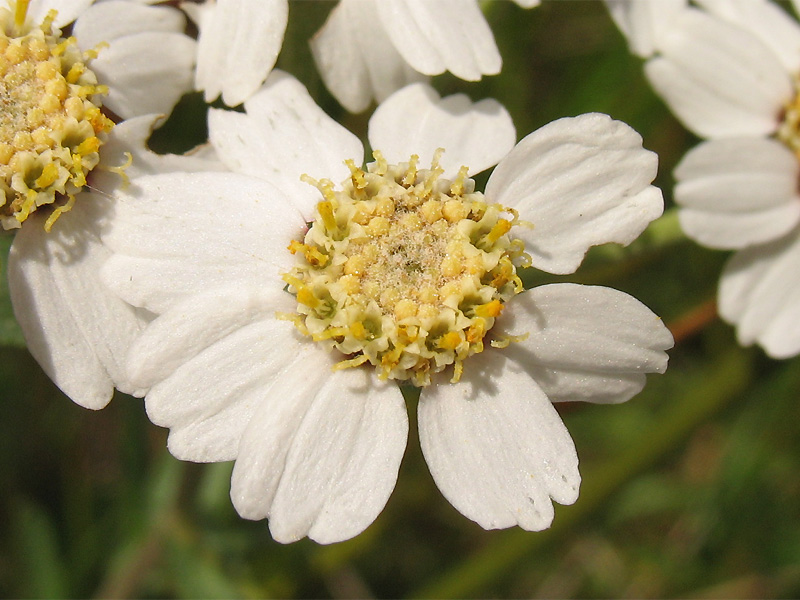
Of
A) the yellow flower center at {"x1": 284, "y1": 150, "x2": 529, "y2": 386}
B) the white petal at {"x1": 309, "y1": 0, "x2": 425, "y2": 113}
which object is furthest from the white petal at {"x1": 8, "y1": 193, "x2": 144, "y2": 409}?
the white petal at {"x1": 309, "y1": 0, "x2": 425, "y2": 113}

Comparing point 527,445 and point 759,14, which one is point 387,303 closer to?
point 527,445

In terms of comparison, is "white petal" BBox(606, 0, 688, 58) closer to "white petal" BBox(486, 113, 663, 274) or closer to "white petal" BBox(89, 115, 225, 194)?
"white petal" BBox(486, 113, 663, 274)

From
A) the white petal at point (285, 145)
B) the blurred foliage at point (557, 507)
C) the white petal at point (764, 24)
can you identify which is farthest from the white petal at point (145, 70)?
the white petal at point (764, 24)

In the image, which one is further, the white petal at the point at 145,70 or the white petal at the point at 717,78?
the white petal at the point at 717,78

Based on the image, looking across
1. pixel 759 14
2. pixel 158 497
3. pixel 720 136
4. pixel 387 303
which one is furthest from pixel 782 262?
pixel 158 497

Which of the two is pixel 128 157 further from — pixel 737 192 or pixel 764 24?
pixel 764 24

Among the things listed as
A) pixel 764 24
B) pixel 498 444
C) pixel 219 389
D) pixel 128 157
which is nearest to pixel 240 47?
pixel 128 157

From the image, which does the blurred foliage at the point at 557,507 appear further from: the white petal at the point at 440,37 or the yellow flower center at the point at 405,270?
the yellow flower center at the point at 405,270
